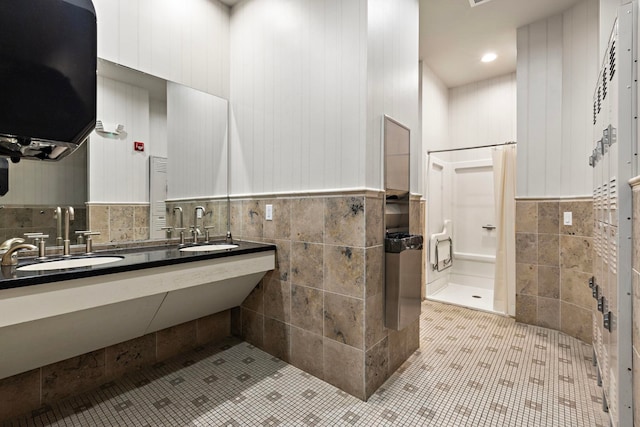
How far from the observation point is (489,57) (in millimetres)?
3582

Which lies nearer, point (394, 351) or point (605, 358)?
point (605, 358)

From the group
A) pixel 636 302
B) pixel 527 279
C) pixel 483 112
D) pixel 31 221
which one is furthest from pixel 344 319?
pixel 483 112

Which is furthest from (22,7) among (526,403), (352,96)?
(526,403)

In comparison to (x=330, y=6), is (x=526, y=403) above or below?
below

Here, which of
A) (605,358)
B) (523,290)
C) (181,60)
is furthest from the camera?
(523,290)

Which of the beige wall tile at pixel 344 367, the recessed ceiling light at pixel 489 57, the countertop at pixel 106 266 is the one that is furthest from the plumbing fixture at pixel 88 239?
the recessed ceiling light at pixel 489 57

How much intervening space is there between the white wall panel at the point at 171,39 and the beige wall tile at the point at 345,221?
1.47 m

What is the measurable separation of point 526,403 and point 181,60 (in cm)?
319

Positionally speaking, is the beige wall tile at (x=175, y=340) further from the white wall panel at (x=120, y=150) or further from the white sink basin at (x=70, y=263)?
the white wall panel at (x=120, y=150)

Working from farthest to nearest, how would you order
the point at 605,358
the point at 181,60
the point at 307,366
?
1. the point at 181,60
2. the point at 307,366
3. the point at 605,358

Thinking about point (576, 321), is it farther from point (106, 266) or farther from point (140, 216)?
point (140, 216)

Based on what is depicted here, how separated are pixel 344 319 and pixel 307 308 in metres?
0.30

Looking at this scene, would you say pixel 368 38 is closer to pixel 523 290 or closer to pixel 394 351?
pixel 394 351

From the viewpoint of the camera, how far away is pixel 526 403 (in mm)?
1717
